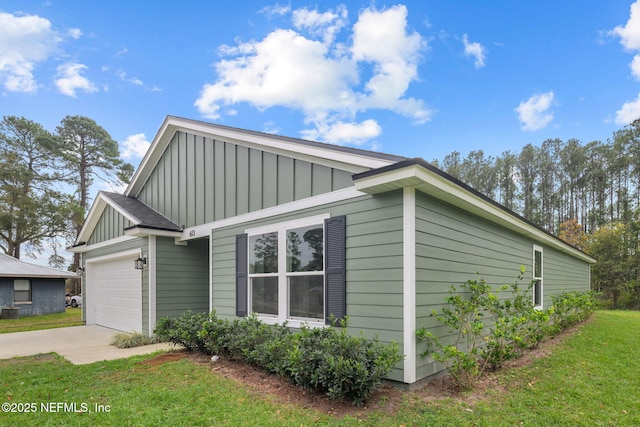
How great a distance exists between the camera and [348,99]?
1424cm

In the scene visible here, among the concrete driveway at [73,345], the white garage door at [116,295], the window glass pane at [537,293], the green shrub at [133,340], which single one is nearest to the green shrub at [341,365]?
the concrete driveway at [73,345]

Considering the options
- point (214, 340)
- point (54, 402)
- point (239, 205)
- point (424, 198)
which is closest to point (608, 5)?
point (424, 198)

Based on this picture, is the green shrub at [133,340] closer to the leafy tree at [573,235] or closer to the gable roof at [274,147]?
the gable roof at [274,147]

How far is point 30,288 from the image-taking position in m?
17.0

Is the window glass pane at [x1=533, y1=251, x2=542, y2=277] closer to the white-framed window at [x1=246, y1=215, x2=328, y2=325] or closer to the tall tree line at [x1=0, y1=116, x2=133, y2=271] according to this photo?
the white-framed window at [x1=246, y1=215, x2=328, y2=325]

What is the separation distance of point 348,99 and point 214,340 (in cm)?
1110

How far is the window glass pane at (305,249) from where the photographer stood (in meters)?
5.55

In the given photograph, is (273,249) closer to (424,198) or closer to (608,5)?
(424,198)

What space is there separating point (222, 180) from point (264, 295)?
9.24 ft

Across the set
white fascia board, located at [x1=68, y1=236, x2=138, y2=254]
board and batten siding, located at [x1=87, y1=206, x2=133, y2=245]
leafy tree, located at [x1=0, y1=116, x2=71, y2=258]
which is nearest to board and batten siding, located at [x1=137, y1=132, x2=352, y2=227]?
board and batten siding, located at [x1=87, y1=206, x2=133, y2=245]

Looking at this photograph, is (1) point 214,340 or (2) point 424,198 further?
(1) point 214,340

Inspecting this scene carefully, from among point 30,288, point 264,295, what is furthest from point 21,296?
point 264,295

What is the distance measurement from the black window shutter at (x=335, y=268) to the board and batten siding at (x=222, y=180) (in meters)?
0.62

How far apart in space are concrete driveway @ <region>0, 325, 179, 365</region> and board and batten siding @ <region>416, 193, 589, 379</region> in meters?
5.13
